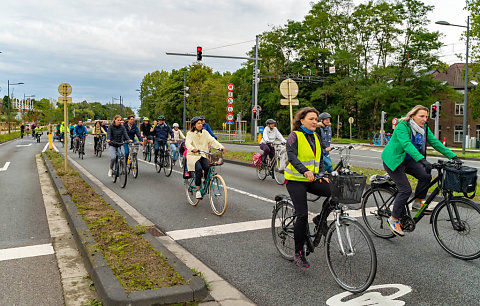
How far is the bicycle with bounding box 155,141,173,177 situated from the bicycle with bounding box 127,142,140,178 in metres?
1.03

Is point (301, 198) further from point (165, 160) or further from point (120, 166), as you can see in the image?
point (165, 160)

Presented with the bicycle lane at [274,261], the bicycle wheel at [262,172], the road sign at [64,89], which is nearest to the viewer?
the bicycle lane at [274,261]

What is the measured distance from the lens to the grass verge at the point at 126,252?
382cm

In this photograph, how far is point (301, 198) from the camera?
4309mm

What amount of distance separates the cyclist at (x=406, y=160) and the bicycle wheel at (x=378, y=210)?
31 centimetres

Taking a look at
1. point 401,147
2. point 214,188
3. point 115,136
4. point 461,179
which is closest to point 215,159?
point 214,188

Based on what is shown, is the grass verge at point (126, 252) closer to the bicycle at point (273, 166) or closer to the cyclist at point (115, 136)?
the cyclist at point (115, 136)

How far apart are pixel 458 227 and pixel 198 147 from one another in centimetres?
451

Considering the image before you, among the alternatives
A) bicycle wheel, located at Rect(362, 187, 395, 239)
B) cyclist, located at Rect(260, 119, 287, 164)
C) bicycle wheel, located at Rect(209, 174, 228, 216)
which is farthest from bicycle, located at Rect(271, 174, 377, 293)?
cyclist, located at Rect(260, 119, 287, 164)

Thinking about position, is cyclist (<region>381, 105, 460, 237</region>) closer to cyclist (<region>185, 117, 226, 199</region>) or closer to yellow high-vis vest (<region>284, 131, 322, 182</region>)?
yellow high-vis vest (<region>284, 131, 322, 182</region>)

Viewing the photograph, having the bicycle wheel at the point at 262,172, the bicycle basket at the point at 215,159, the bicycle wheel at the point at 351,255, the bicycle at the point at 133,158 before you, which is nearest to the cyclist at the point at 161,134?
the bicycle at the point at 133,158

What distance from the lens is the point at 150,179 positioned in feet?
39.3

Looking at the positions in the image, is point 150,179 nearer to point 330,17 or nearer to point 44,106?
point 330,17

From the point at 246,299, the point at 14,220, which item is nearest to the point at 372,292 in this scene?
the point at 246,299
